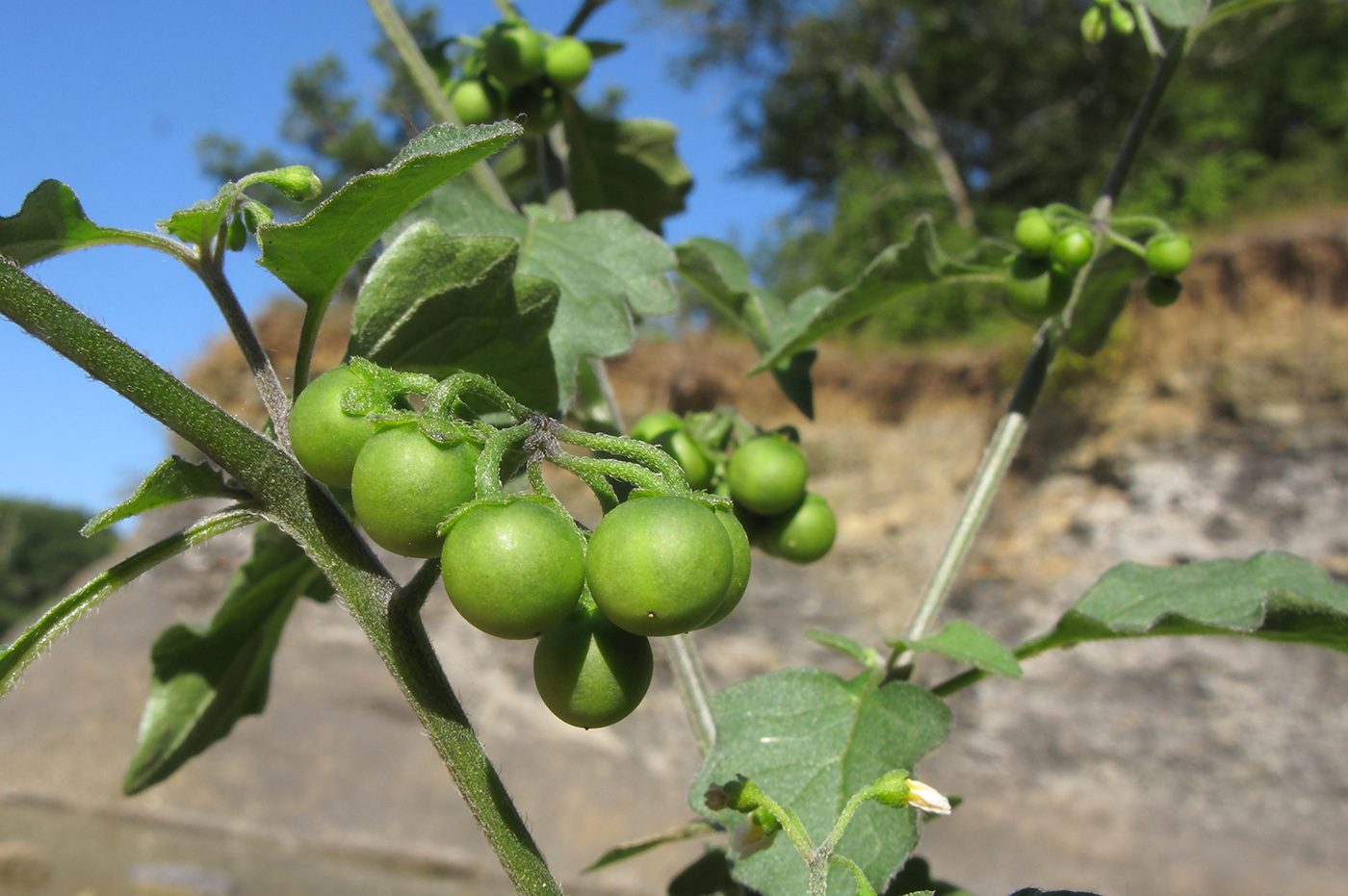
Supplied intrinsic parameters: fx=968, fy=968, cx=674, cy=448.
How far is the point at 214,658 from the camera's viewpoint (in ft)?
3.76

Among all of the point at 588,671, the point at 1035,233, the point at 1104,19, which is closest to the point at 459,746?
the point at 588,671

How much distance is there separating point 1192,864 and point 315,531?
28.3ft

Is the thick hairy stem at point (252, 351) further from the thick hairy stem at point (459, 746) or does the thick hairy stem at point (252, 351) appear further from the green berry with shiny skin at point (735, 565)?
the green berry with shiny skin at point (735, 565)

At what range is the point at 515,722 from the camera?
31.7 feet

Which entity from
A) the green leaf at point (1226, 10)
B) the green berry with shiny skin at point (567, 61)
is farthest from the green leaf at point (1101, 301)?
the green berry with shiny skin at point (567, 61)

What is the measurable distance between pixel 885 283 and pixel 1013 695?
8.35 meters

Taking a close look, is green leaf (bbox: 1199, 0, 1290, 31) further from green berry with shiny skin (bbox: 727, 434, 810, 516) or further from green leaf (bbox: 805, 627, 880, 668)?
green leaf (bbox: 805, 627, 880, 668)

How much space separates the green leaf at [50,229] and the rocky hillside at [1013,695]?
726 cm

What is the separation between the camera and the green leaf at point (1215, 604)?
915mm

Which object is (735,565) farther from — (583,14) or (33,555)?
(33,555)

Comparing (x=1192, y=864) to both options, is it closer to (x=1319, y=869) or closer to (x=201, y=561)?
(x=1319, y=869)

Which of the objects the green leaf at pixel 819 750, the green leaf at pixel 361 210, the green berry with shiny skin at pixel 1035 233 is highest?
the green leaf at pixel 361 210

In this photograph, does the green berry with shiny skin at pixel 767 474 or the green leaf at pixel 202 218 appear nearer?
the green leaf at pixel 202 218

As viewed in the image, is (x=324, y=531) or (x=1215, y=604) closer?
(x=324, y=531)
